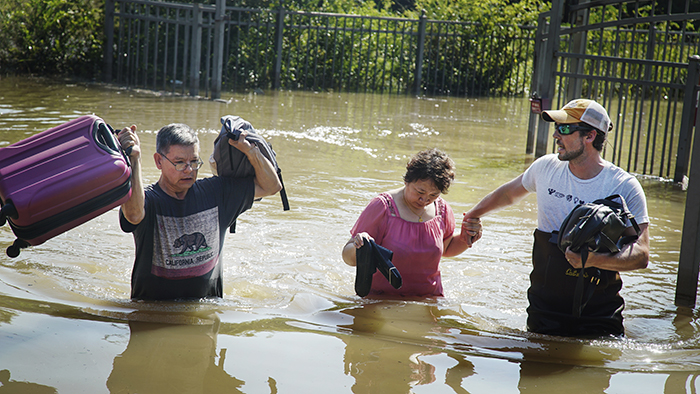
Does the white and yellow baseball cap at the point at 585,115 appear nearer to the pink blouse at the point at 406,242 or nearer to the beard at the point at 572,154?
the beard at the point at 572,154

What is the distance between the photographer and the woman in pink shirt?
433 centimetres

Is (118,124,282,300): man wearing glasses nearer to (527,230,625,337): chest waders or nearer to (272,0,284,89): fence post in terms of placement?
(527,230,625,337): chest waders

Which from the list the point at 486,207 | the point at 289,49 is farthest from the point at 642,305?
the point at 289,49

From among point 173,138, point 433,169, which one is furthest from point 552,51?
point 173,138

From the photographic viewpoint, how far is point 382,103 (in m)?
16.3

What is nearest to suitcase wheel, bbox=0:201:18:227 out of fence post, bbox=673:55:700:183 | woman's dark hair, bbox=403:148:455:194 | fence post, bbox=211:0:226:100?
woman's dark hair, bbox=403:148:455:194

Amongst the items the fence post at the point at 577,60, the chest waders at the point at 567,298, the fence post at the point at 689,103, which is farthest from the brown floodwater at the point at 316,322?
the fence post at the point at 577,60

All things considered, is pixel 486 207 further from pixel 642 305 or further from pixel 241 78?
pixel 241 78

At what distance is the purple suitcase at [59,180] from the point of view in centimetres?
344

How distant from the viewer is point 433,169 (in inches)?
169

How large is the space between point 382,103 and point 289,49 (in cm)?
284

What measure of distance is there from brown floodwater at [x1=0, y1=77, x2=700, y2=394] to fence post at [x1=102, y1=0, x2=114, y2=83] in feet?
27.9

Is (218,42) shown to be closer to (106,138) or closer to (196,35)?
(196,35)

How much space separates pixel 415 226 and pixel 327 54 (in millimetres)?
14278
